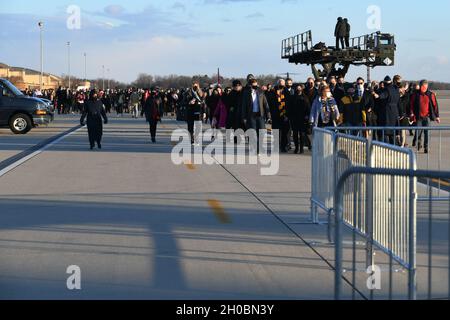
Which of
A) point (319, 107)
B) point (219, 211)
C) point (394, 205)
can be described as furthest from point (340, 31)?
point (394, 205)

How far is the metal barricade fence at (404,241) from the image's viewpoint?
5.85 metres

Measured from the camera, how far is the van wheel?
3222cm

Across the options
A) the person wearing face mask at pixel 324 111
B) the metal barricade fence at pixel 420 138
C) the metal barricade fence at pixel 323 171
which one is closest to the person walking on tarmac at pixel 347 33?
the metal barricade fence at pixel 420 138

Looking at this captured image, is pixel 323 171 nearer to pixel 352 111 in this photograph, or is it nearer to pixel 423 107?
pixel 352 111

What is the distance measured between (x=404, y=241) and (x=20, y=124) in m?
27.5

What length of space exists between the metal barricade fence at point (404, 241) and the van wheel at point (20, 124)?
26.2m

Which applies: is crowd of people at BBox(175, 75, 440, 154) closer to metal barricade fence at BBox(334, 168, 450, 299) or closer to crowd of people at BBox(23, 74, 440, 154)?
crowd of people at BBox(23, 74, 440, 154)

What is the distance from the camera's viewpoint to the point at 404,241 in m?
6.59

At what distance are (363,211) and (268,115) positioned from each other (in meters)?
14.1

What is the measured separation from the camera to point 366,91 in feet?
74.6

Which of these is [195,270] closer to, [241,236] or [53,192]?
[241,236]

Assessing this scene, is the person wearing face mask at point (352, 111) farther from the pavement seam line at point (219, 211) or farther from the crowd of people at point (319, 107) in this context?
the pavement seam line at point (219, 211)

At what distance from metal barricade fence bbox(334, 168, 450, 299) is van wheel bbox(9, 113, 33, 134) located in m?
26.2
